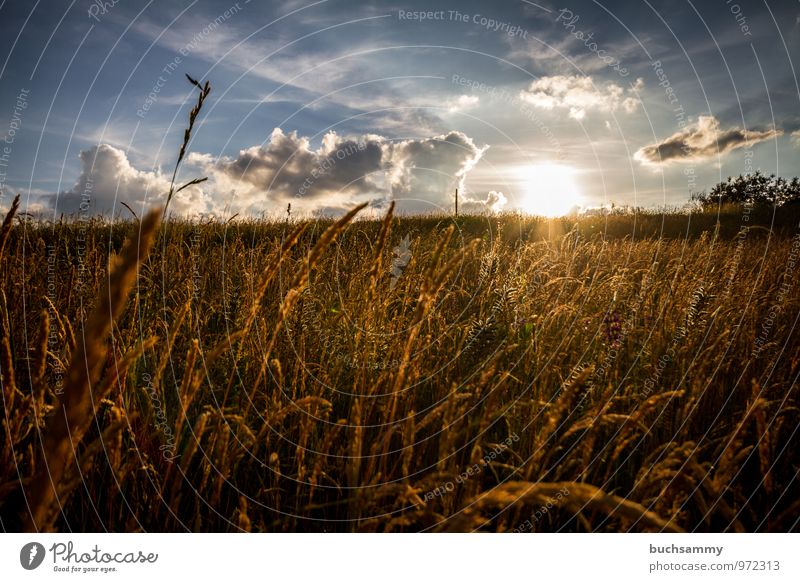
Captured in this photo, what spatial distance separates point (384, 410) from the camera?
65.1 inches

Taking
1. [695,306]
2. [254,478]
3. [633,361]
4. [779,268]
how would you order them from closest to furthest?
[254,478] < [633,361] < [695,306] < [779,268]

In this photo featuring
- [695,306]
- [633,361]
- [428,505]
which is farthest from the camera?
[695,306]

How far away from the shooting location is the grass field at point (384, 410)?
3.92 ft

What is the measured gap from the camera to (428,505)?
4.52 feet

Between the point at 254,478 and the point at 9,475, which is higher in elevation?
the point at 9,475

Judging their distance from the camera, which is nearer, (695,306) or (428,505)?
(428,505)

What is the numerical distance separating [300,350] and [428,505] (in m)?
1.16

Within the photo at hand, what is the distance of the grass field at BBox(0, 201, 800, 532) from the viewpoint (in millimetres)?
1194
